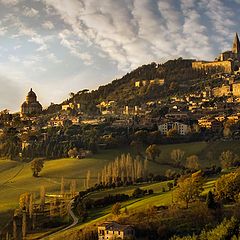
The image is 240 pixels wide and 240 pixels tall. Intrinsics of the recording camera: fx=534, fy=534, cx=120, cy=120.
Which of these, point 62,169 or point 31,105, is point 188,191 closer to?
point 62,169

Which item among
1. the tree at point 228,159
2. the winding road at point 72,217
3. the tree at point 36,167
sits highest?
the tree at point 228,159

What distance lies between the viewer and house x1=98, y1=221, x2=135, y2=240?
2892 cm

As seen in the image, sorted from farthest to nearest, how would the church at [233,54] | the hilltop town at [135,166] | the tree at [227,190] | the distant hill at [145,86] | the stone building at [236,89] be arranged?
the church at [233,54] < the distant hill at [145,86] < the stone building at [236,89] < the tree at [227,190] < the hilltop town at [135,166]

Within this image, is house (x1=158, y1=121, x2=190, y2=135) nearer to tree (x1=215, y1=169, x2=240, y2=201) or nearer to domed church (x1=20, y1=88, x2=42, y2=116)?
tree (x1=215, y1=169, x2=240, y2=201)

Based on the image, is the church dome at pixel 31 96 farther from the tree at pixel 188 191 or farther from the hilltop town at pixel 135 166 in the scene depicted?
the tree at pixel 188 191

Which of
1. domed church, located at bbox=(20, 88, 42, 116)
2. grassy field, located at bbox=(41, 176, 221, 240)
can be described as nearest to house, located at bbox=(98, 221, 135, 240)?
grassy field, located at bbox=(41, 176, 221, 240)

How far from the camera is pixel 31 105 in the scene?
11825cm

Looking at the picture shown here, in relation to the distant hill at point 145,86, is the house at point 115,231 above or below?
below

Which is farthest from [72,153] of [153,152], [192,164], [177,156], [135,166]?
[192,164]

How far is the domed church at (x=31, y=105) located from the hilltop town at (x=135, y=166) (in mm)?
700

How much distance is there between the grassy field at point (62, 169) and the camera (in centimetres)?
4722

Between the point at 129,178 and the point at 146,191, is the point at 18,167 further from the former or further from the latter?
the point at 146,191

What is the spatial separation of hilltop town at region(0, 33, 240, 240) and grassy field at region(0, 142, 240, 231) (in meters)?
0.10

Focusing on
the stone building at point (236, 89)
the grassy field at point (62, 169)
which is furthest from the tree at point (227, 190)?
the stone building at point (236, 89)
